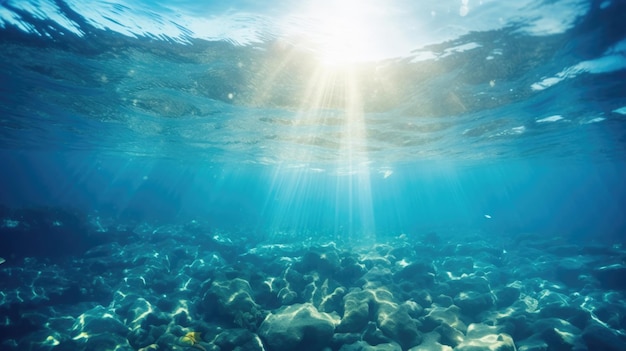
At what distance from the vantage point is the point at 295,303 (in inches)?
482

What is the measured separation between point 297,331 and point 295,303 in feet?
9.93

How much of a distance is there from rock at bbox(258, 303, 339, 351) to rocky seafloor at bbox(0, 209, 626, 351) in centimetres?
3

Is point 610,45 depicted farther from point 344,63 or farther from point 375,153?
point 375,153

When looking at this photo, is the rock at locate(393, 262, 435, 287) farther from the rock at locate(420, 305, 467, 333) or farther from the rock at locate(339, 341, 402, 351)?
the rock at locate(339, 341, 402, 351)

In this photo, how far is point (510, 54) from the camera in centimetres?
1104

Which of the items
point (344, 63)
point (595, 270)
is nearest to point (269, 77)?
point (344, 63)

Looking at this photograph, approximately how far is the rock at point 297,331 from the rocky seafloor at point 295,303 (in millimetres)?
33

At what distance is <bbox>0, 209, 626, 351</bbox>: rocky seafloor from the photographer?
9.46 m

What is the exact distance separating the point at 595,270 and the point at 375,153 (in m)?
18.5

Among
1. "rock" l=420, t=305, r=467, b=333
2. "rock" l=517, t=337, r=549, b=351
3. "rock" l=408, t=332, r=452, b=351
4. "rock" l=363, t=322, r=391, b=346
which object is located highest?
"rock" l=420, t=305, r=467, b=333

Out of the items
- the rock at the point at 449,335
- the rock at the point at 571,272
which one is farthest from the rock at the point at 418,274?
the rock at the point at 571,272

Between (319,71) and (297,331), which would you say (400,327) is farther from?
(319,71)

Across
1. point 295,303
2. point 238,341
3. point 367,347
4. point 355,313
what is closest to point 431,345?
point 367,347

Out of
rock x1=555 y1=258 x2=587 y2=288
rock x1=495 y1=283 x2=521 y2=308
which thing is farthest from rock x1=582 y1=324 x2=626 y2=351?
rock x1=555 y1=258 x2=587 y2=288
